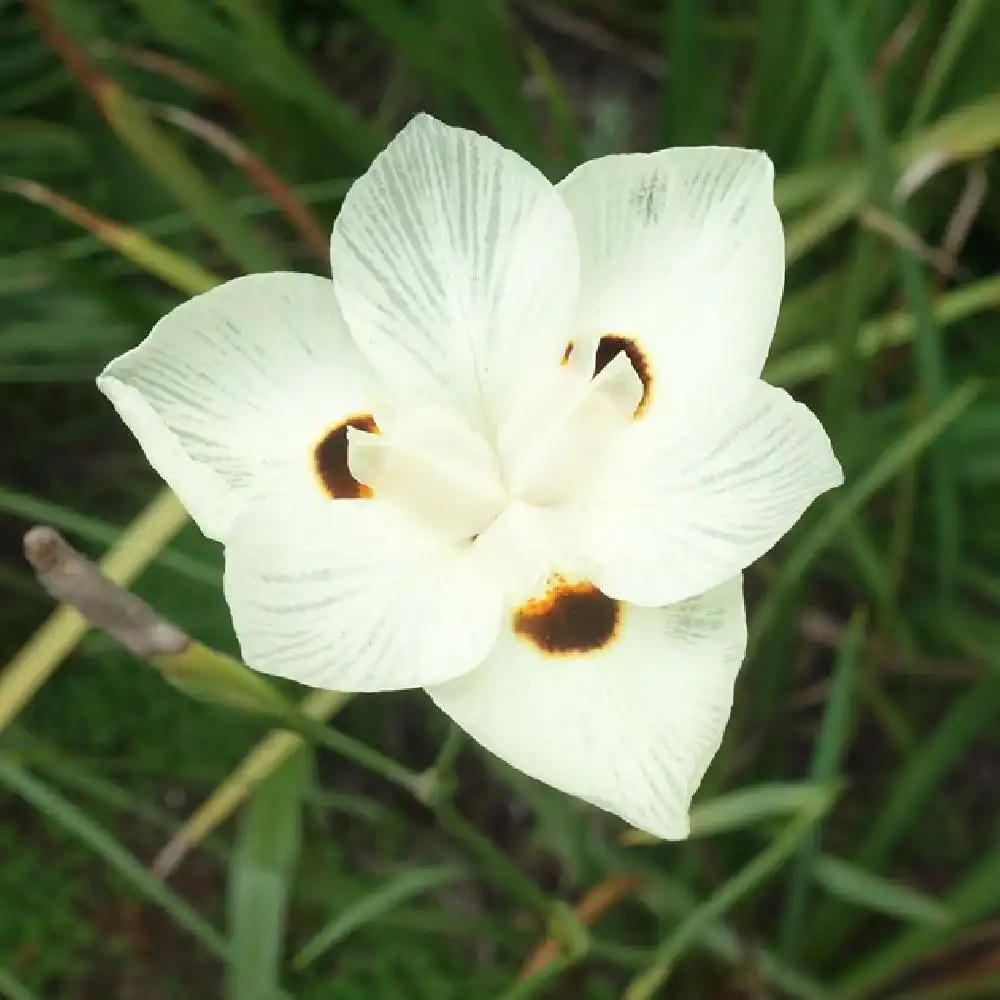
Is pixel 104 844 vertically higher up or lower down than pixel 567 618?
lower down

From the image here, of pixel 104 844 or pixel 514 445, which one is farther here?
pixel 104 844

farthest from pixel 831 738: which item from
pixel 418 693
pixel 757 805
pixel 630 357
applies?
pixel 418 693

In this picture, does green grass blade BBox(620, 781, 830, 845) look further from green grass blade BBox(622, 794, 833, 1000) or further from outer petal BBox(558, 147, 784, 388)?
outer petal BBox(558, 147, 784, 388)

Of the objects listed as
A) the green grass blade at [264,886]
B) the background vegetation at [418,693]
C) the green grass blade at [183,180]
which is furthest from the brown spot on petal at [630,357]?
the green grass blade at [183,180]

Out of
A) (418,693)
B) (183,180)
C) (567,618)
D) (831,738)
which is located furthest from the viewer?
(418,693)

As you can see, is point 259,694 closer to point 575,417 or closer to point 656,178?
point 575,417

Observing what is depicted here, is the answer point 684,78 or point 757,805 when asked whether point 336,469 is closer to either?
point 757,805

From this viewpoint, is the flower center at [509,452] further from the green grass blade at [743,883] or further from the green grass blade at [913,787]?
the green grass blade at [913,787]
